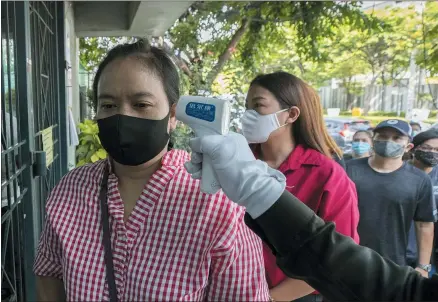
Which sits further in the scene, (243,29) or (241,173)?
(243,29)

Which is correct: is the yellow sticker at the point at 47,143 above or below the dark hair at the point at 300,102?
below

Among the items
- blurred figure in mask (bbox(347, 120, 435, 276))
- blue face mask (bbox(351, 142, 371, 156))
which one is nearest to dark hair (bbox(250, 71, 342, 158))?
blurred figure in mask (bbox(347, 120, 435, 276))

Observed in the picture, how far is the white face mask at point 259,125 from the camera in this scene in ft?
6.35

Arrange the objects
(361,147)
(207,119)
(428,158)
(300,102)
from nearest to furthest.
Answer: (207,119) < (300,102) < (428,158) < (361,147)

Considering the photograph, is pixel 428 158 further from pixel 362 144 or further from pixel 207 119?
pixel 207 119

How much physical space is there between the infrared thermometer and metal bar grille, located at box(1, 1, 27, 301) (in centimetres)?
119

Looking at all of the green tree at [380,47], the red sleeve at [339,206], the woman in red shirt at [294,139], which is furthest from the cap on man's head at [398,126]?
the green tree at [380,47]

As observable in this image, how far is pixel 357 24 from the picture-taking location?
255 inches

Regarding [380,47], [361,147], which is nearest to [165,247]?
[361,147]

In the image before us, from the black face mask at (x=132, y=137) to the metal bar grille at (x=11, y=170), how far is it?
852mm

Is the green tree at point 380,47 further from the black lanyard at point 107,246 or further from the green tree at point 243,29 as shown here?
the black lanyard at point 107,246

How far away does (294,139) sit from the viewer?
1978 mm

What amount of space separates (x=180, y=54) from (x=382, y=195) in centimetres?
494

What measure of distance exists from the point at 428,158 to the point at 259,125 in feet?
5.94
